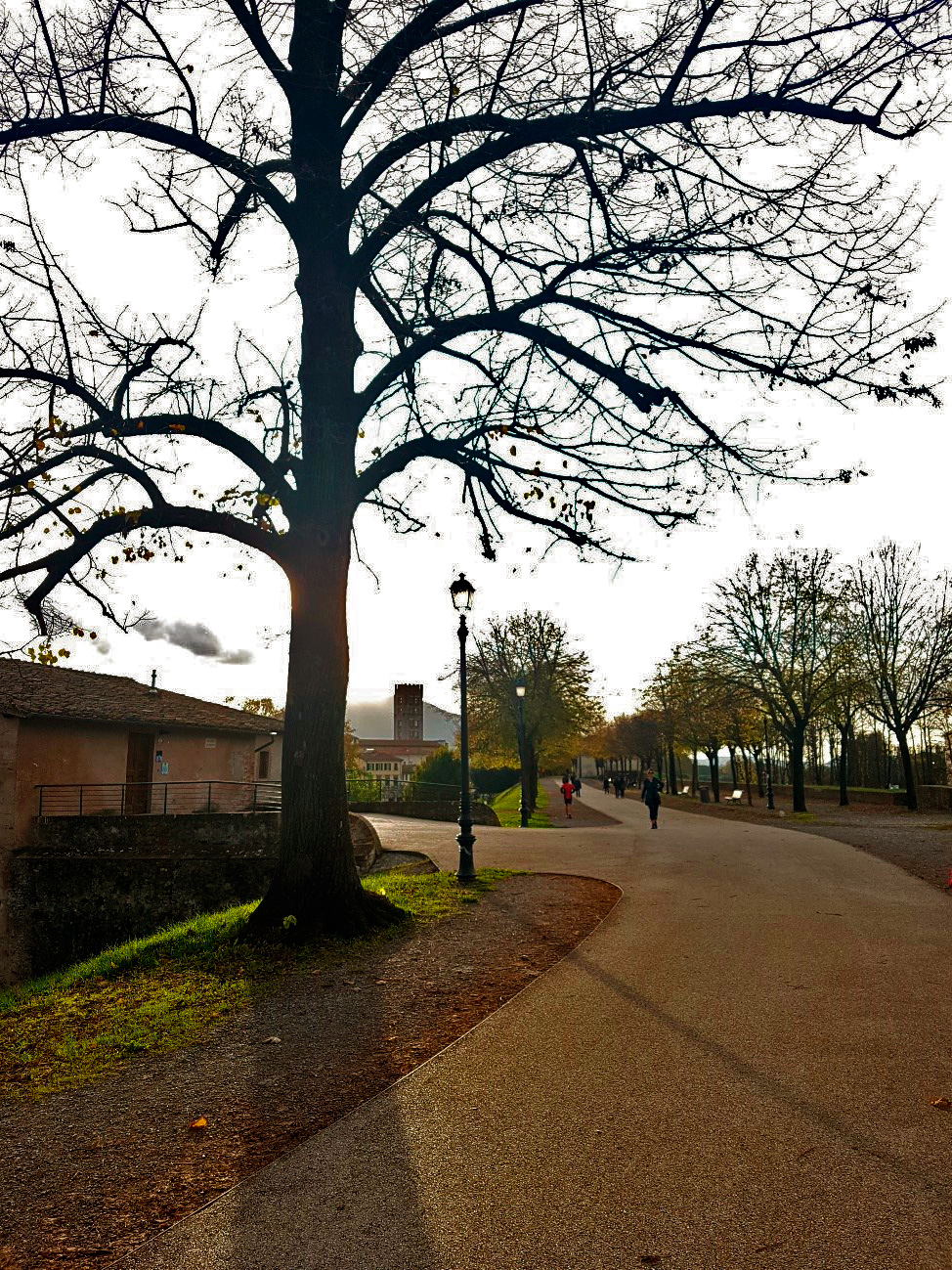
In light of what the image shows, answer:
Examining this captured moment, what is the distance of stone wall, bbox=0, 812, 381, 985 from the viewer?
711 inches

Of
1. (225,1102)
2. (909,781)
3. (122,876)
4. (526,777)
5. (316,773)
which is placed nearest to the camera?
(225,1102)

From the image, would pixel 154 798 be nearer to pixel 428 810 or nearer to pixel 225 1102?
pixel 428 810

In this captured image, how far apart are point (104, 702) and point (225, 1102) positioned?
24.8m

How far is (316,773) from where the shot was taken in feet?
29.8

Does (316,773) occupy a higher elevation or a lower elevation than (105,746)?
lower

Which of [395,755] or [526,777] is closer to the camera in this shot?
[526,777]

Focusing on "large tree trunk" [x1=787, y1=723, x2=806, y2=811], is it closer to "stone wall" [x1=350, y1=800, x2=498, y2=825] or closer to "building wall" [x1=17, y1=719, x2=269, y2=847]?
"stone wall" [x1=350, y1=800, x2=498, y2=825]

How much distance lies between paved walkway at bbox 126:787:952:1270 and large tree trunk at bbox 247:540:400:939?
2.53 m

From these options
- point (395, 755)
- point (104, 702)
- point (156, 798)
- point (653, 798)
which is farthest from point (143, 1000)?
point (395, 755)

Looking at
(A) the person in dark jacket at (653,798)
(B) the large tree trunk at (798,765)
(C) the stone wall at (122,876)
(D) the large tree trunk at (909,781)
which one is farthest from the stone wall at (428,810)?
(D) the large tree trunk at (909,781)

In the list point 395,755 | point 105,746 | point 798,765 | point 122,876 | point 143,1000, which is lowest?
point 122,876

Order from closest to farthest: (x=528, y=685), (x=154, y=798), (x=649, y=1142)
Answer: (x=649, y=1142) < (x=154, y=798) < (x=528, y=685)

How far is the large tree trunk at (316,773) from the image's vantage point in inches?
351

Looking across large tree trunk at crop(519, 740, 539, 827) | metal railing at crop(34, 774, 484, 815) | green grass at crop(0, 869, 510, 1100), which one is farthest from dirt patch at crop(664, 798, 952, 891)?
metal railing at crop(34, 774, 484, 815)
